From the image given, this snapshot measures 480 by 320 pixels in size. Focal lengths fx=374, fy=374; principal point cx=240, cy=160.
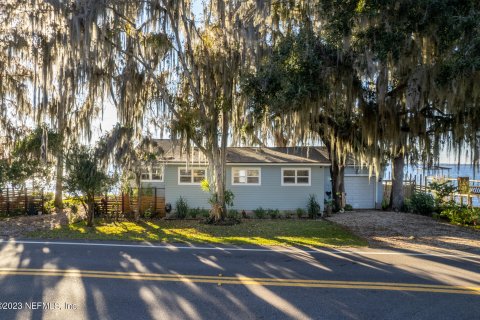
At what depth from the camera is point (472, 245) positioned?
10602 millimetres

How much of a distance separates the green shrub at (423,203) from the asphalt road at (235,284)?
9.62 meters

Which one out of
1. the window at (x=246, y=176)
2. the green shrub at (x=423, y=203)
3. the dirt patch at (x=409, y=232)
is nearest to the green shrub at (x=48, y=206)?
the window at (x=246, y=176)

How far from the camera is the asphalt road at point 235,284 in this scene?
516 cm

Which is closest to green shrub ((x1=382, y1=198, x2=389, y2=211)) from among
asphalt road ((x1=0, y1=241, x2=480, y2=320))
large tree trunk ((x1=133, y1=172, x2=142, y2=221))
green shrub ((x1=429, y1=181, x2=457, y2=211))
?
green shrub ((x1=429, y1=181, x2=457, y2=211))

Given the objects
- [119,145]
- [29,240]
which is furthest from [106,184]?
[29,240]

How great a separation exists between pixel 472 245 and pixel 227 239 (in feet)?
23.2

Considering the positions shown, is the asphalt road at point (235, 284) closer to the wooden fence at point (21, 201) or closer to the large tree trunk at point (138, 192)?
the large tree trunk at point (138, 192)

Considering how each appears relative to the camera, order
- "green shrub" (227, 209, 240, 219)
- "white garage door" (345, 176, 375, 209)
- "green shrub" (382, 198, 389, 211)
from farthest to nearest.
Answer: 1. "white garage door" (345, 176, 375, 209)
2. "green shrub" (382, 198, 389, 211)
3. "green shrub" (227, 209, 240, 219)

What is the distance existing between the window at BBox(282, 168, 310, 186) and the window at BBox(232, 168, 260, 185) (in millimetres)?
1394

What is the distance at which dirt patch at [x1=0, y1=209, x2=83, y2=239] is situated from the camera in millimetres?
A: 12777

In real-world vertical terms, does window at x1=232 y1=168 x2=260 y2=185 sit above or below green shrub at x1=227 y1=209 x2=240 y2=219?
above

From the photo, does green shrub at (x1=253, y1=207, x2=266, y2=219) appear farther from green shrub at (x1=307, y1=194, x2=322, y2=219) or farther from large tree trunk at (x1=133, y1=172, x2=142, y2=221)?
large tree trunk at (x1=133, y1=172, x2=142, y2=221)

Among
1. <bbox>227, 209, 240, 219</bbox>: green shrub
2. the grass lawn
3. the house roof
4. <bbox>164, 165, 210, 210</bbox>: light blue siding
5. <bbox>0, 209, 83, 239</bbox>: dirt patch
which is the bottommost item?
the grass lawn

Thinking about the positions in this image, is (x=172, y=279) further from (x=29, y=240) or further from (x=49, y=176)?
(x=49, y=176)
